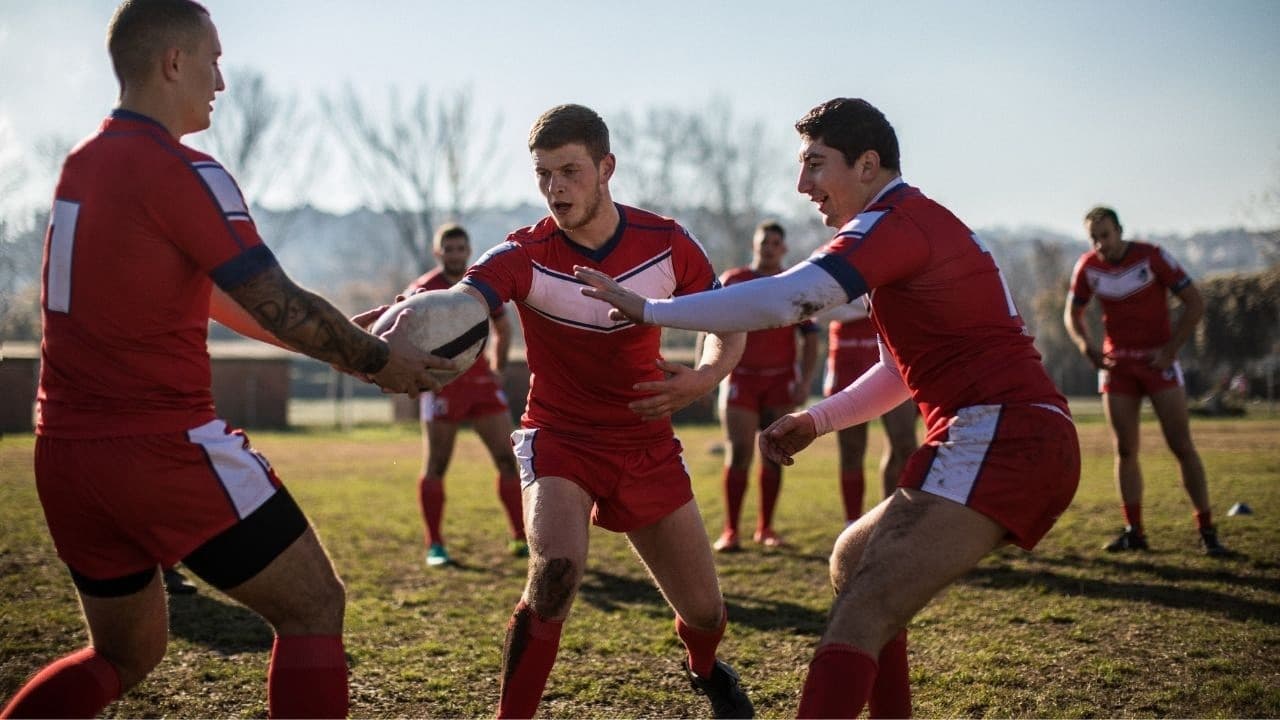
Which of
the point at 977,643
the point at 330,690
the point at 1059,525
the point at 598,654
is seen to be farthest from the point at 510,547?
the point at 330,690

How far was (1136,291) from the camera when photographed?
29.1ft

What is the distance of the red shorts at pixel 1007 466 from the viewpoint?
328 cm

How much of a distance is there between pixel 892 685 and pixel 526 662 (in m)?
1.37

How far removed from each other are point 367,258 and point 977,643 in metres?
132

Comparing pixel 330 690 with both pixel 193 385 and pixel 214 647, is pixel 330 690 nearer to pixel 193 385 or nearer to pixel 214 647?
pixel 193 385

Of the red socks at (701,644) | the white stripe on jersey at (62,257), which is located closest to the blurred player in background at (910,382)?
the red socks at (701,644)

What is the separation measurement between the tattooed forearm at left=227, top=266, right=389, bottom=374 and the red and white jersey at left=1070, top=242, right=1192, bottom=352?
732 centimetres

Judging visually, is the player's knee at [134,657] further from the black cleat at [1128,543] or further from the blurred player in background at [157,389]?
the black cleat at [1128,543]

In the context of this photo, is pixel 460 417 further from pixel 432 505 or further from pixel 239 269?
pixel 239 269

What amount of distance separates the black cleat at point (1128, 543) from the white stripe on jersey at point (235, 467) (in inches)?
302

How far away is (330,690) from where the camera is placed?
3.12 meters

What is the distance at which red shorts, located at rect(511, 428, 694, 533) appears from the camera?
14.1 ft

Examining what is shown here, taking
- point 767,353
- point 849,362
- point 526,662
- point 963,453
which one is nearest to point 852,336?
point 849,362

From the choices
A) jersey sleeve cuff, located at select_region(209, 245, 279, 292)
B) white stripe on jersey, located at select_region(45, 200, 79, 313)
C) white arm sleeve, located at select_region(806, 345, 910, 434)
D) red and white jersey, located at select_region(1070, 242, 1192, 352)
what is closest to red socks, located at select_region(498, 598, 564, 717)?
white arm sleeve, located at select_region(806, 345, 910, 434)
